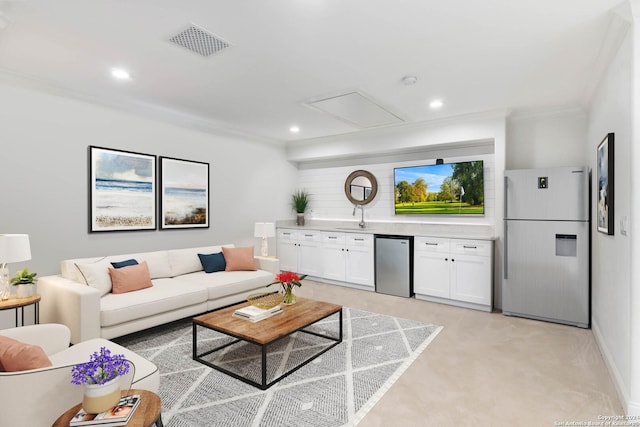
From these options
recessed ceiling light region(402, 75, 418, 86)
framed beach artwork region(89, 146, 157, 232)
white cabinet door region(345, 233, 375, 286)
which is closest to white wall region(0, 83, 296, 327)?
framed beach artwork region(89, 146, 157, 232)

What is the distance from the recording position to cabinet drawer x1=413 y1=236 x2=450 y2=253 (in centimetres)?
450

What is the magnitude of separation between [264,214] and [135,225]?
2212mm

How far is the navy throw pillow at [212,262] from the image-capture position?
4312mm

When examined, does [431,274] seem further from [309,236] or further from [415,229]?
[309,236]

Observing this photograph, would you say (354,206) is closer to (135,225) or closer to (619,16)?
(135,225)

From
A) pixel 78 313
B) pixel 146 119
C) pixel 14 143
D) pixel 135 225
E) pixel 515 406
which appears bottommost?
pixel 515 406

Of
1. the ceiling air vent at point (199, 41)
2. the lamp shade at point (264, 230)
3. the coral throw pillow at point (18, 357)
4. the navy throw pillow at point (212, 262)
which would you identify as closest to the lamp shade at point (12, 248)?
the coral throw pillow at point (18, 357)

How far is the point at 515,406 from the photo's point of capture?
2.19 meters

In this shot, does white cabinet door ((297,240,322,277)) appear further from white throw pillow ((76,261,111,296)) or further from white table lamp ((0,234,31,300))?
white table lamp ((0,234,31,300))

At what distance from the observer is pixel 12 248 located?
263 cm

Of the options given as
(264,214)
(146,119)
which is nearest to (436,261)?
(264,214)

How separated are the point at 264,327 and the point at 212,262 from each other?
198 cm

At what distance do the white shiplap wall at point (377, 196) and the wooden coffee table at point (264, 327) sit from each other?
2751 mm

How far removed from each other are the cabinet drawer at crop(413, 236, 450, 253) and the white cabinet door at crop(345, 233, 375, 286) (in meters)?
0.71
